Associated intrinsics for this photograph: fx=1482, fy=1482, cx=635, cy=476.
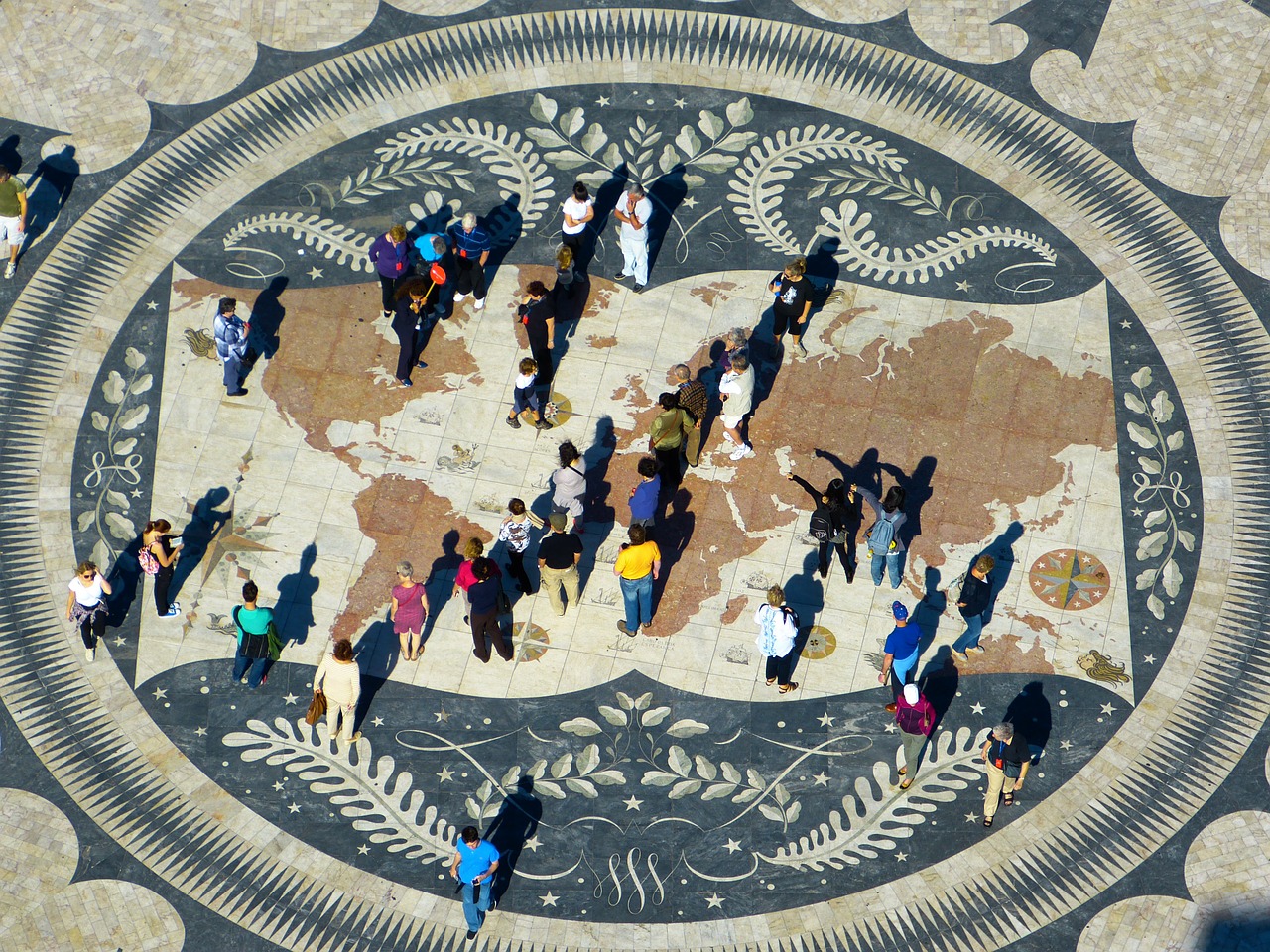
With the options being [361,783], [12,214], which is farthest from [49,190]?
[361,783]

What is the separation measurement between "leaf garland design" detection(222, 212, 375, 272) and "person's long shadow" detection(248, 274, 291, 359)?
916mm

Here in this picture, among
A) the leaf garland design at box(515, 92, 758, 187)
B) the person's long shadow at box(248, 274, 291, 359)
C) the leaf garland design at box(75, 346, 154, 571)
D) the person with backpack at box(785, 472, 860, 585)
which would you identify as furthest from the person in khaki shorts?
the leaf garland design at box(515, 92, 758, 187)

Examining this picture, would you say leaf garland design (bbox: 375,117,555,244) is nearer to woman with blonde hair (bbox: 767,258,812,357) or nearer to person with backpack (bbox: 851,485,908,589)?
woman with blonde hair (bbox: 767,258,812,357)

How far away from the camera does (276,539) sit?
24.4 metres

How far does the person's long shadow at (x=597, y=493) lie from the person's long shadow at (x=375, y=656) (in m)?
3.14

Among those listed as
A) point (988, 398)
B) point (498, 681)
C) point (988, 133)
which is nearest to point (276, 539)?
point (498, 681)

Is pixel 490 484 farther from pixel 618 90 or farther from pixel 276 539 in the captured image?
pixel 618 90

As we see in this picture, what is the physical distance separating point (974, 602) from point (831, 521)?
246cm

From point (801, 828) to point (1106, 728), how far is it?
504 cm

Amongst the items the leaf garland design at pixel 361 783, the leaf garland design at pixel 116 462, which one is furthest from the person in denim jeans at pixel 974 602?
the leaf garland design at pixel 116 462

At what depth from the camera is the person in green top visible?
26.0 metres

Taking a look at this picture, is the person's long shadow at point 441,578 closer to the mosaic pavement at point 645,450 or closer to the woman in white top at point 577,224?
the mosaic pavement at point 645,450

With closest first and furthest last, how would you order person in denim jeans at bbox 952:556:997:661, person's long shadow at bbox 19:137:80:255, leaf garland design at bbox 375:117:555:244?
1. person in denim jeans at bbox 952:556:997:661
2. person's long shadow at bbox 19:137:80:255
3. leaf garland design at bbox 375:117:555:244

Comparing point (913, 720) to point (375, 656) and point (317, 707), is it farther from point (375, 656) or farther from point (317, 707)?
point (317, 707)
